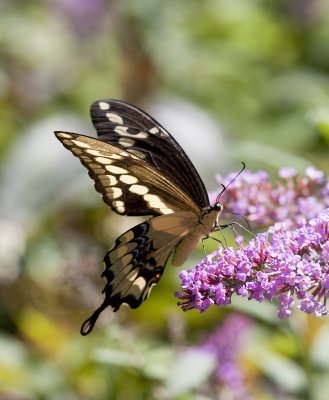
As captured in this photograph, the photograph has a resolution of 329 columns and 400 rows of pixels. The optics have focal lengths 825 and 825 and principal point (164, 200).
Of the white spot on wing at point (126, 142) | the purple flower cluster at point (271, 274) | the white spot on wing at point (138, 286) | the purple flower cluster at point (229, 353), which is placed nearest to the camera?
the purple flower cluster at point (271, 274)

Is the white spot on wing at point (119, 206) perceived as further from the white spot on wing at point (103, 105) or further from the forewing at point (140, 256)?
the white spot on wing at point (103, 105)

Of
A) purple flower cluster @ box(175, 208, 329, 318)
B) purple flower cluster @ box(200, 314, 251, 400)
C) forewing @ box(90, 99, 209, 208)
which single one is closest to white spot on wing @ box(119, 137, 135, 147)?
forewing @ box(90, 99, 209, 208)

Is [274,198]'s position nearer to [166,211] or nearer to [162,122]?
A: [166,211]

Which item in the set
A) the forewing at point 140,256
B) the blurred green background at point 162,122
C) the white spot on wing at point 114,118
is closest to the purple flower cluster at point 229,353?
the blurred green background at point 162,122

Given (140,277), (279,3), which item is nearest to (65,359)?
(140,277)

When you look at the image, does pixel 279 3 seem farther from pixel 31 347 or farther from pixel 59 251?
pixel 31 347

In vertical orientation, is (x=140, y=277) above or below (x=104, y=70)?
below
